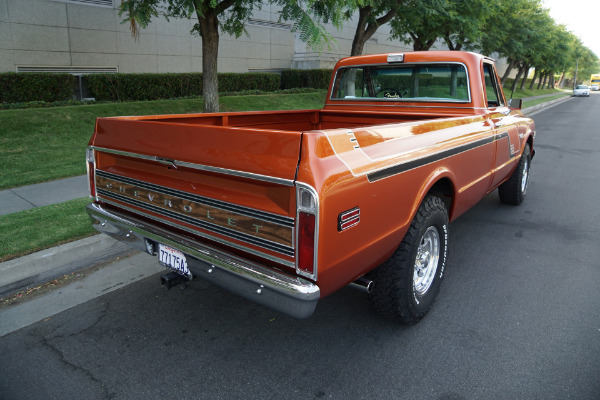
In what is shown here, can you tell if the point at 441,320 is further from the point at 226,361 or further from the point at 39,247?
the point at 39,247

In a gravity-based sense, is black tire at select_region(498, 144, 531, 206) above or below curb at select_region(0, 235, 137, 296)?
above

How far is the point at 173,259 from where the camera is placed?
2.80 meters

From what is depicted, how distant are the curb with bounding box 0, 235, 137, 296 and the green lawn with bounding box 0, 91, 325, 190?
304cm

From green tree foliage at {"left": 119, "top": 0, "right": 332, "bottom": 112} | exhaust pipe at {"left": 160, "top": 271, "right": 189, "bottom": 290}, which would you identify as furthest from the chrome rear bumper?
green tree foliage at {"left": 119, "top": 0, "right": 332, "bottom": 112}

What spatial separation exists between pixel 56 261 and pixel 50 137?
19.5ft

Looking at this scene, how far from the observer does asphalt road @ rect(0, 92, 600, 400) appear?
256cm

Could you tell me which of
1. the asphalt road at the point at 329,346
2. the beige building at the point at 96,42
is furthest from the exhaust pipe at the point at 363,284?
the beige building at the point at 96,42

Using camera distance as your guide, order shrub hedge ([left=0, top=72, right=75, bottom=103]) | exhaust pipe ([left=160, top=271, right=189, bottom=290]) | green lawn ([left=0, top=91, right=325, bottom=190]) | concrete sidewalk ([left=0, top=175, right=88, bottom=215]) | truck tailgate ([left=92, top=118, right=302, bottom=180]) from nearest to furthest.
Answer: truck tailgate ([left=92, top=118, right=302, bottom=180]) → exhaust pipe ([left=160, top=271, right=189, bottom=290]) → concrete sidewalk ([left=0, top=175, right=88, bottom=215]) → green lawn ([left=0, top=91, right=325, bottom=190]) → shrub hedge ([left=0, top=72, right=75, bottom=103])

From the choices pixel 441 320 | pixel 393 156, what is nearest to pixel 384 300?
pixel 441 320

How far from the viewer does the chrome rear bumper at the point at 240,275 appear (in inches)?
87.6

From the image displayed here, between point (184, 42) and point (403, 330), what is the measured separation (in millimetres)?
16155

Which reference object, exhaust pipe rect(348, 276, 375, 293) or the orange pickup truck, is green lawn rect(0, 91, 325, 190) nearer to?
the orange pickup truck

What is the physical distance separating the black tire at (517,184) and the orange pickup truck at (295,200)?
187 centimetres

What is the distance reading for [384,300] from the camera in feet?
9.75
